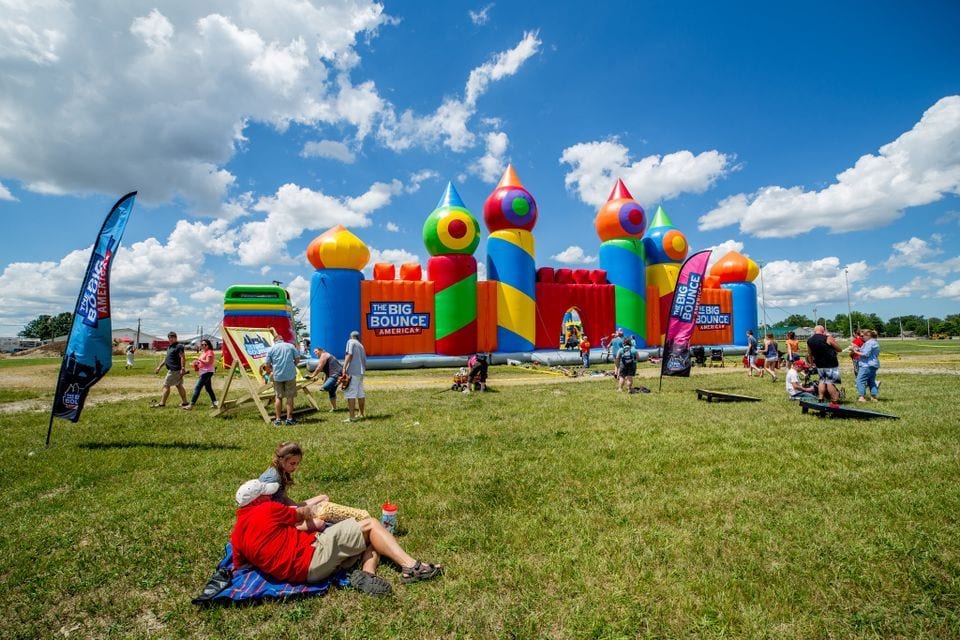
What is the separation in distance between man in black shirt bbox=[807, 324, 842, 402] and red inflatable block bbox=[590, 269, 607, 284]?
14.0m

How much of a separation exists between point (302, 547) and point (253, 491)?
50 cm

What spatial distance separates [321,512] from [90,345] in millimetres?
5516

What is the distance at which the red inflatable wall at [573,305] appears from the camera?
21.6 meters

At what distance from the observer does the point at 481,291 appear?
66.7 ft

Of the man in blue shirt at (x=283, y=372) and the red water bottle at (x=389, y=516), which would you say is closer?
the red water bottle at (x=389, y=516)

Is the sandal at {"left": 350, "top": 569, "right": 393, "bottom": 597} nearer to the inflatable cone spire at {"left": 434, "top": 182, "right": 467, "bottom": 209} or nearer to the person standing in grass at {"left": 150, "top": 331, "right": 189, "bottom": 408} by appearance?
the person standing in grass at {"left": 150, "top": 331, "right": 189, "bottom": 408}

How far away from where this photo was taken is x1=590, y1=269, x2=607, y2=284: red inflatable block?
23.1 metres

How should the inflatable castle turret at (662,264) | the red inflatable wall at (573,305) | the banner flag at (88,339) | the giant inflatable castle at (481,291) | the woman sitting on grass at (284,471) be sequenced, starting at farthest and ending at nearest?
the inflatable castle turret at (662,264) → the red inflatable wall at (573,305) → the giant inflatable castle at (481,291) → the banner flag at (88,339) → the woman sitting on grass at (284,471)

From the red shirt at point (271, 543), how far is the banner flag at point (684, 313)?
1024cm

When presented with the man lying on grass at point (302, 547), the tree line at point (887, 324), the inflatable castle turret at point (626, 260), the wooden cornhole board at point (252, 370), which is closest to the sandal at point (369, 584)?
the man lying on grass at point (302, 547)

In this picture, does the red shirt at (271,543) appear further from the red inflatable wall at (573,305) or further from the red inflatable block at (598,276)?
the red inflatable block at (598,276)

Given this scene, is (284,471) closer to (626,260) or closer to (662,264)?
(626,260)

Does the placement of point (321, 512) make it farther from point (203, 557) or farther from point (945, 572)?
point (945, 572)

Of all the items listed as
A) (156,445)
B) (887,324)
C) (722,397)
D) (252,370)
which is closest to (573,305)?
(722,397)
